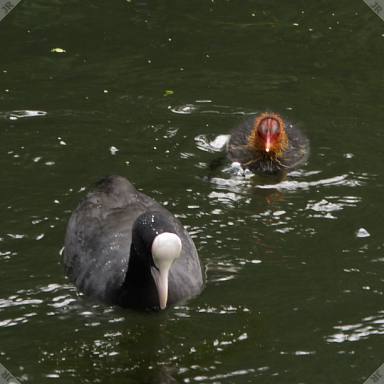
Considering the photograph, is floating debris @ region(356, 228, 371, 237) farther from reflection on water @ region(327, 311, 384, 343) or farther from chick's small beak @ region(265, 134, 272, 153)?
chick's small beak @ region(265, 134, 272, 153)

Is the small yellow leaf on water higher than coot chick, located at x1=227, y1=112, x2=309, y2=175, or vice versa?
the small yellow leaf on water

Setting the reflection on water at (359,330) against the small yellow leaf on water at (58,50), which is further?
the small yellow leaf on water at (58,50)

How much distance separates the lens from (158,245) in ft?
23.7

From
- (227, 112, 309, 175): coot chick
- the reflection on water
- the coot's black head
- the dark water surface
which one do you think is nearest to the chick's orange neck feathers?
(227, 112, 309, 175): coot chick

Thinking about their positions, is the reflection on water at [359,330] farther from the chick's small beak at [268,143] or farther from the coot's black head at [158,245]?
the chick's small beak at [268,143]

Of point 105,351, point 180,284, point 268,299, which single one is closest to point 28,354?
point 105,351

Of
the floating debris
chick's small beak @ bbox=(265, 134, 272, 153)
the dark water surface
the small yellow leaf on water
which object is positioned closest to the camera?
the dark water surface

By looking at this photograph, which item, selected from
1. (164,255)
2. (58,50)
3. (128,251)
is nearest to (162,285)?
(164,255)

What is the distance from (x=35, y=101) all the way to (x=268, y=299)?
405cm

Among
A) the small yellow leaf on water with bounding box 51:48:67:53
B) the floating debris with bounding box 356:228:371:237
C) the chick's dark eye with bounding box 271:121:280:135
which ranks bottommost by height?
the floating debris with bounding box 356:228:371:237

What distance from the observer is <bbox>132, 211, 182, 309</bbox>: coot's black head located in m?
7.23

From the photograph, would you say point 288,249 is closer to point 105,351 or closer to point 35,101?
point 105,351

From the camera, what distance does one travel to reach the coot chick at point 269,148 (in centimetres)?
997

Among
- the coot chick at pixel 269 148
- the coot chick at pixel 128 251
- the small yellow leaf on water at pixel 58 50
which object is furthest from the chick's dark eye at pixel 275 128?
the small yellow leaf on water at pixel 58 50
